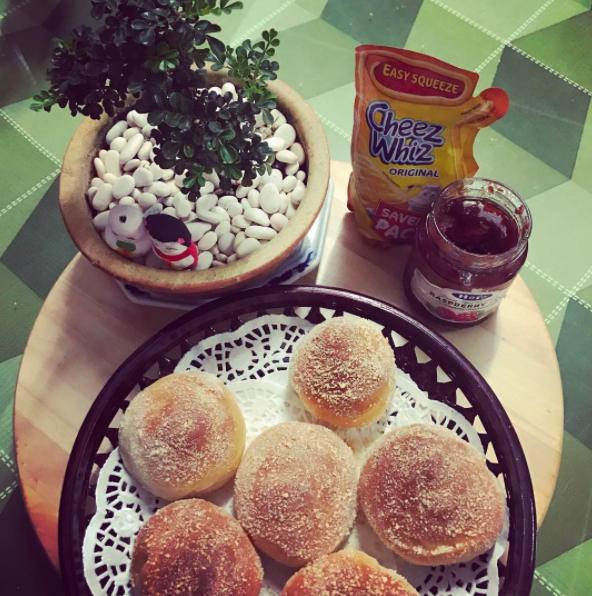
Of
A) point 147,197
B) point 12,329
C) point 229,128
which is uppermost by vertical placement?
point 229,128

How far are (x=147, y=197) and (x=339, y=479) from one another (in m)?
0.54

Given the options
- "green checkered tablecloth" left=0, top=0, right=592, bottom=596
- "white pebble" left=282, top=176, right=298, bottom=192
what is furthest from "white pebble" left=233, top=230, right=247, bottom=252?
"green checkered tablecloth" left=0, top=0, right=592, bottom=596

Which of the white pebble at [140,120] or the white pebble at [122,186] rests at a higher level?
the white pebble at [140,120]

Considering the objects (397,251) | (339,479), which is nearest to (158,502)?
(339,479)

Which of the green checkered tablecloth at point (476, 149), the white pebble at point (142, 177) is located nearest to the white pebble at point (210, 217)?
the white pebble at point (142, 177)

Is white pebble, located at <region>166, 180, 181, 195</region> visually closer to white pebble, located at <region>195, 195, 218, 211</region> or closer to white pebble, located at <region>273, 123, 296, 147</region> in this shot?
white pebble, located at <region>195, 195, 218, 211</region>

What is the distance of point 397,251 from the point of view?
1059 mm

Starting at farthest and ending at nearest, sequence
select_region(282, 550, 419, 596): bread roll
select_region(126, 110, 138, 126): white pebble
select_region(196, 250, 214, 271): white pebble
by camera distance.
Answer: select_region(126, 110, 138, 126): white pebble, select_region(196, 250, 214, 271): white pebble, select_region(282, 550, 419, 596): bread roll

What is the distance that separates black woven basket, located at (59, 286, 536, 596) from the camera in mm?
757

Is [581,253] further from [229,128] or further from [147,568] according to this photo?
[147,568]

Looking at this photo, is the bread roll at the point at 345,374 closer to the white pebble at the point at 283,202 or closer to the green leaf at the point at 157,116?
the white pebble at the point at 283,202

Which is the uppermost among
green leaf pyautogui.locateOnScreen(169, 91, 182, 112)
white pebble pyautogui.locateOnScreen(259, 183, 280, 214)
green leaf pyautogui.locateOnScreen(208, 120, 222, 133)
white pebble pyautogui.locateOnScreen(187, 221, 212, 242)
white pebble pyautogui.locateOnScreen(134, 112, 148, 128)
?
green leaf pyautogui.locateOnScreen(169, 91, 182, 112)

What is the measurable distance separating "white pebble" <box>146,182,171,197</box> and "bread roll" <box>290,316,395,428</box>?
0.35 meters

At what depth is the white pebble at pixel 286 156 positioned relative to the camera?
0.98m
